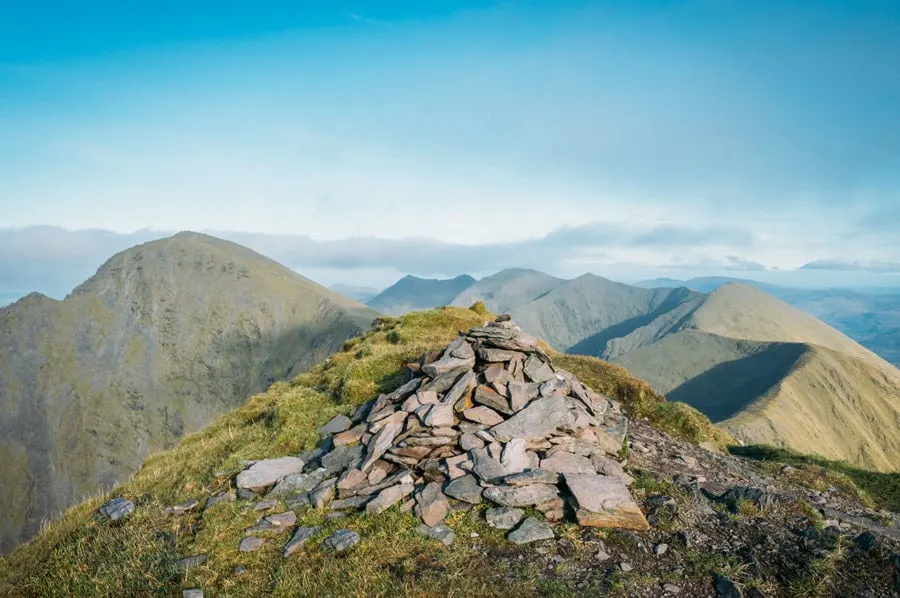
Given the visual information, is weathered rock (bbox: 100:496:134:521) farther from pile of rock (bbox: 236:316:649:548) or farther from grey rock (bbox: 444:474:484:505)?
grey rock (bbox: 444:474:484:505)

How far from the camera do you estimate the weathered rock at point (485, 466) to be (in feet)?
37.3

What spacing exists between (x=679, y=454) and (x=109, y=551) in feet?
54.9

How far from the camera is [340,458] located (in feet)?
44.1

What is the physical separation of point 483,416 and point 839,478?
45.7ft

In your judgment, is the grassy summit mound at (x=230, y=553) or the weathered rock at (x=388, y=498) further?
the weathered rock at (x=388, y=498)

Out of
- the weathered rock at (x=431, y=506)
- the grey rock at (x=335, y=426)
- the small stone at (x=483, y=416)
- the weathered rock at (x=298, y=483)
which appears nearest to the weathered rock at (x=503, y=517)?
the weathered rock at (x=431, y=506)

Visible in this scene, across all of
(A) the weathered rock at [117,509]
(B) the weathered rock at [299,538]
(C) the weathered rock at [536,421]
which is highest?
(C) the weathered rock at [536,421]

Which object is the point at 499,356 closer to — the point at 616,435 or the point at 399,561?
the point at 616,435

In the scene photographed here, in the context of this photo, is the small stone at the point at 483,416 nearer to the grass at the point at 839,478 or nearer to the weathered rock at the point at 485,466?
the weathered rock at the point at 485,466

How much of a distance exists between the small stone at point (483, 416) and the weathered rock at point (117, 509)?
954 cm

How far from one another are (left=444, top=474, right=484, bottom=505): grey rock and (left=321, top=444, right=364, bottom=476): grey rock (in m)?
3.22

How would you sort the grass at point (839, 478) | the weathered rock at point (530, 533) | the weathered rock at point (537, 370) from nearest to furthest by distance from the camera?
the weathered rock at point (530, 533)
the weathered rock at point (537, 370)
the grass at point (839, 478)

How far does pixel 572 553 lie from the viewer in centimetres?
934

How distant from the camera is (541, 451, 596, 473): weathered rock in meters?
11.7
